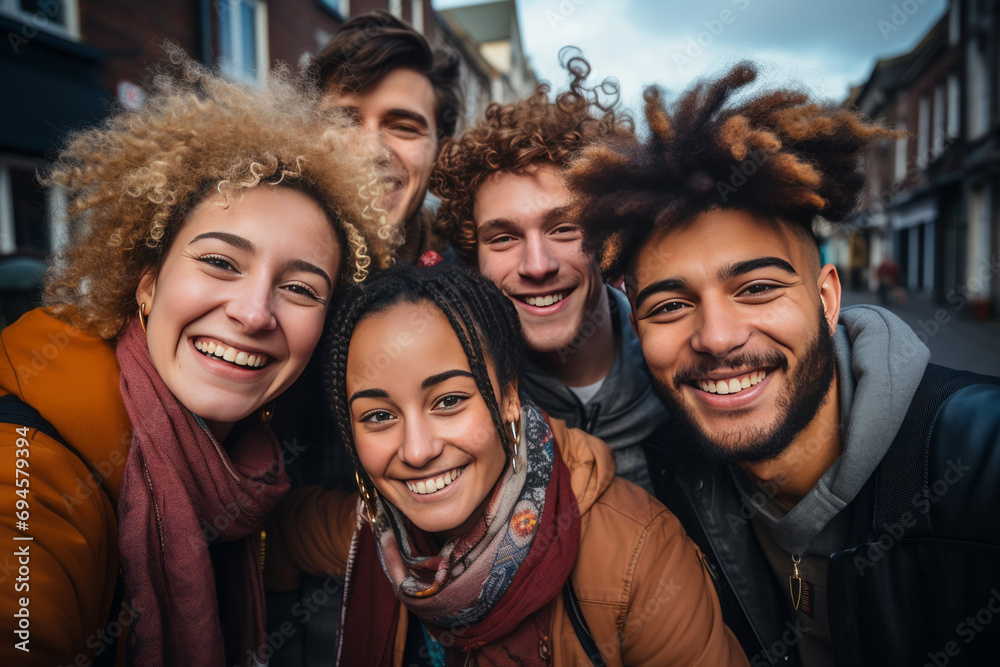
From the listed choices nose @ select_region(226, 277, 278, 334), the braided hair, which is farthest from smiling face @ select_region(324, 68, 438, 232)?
nose @ select_region(226, 277, 278, 334)

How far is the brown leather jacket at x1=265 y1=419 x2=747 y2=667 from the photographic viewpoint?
1.82 meters

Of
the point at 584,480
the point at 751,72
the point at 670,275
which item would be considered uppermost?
the point at 751,72

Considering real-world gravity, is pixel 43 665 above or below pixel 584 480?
below

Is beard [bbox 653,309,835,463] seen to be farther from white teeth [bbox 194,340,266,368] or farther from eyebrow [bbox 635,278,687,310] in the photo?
white teeth [bbox 194,340,266,368]

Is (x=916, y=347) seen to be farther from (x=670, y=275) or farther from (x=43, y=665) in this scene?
(x=43, y=665)

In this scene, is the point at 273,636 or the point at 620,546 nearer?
the point at 620,546

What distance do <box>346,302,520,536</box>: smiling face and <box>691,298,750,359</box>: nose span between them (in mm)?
790

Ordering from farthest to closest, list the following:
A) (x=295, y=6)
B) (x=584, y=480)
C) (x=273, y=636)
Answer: (x=295, y=6) < (x=273, y=636) < (x=584, y=480)

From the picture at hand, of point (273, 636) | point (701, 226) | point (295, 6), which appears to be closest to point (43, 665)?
point (273, 636)

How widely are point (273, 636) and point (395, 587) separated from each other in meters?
0.87

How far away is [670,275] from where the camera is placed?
1970 mm

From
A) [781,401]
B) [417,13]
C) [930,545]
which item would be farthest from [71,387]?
[417,13]

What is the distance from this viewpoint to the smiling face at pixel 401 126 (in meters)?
3.17

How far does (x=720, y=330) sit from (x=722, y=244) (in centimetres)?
30
